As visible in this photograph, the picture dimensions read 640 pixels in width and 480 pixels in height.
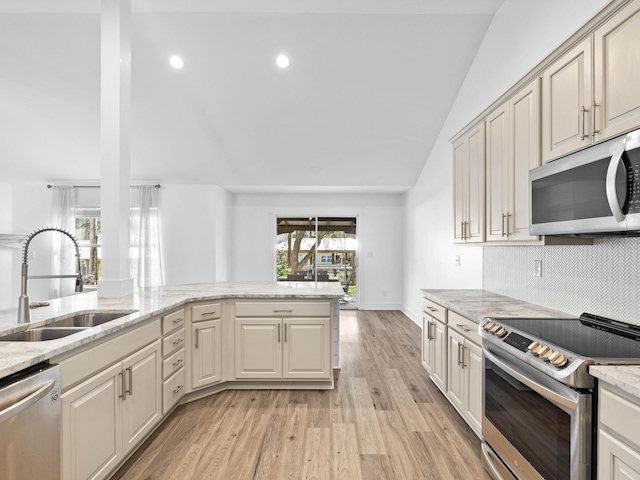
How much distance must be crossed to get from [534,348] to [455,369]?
3.83 ft

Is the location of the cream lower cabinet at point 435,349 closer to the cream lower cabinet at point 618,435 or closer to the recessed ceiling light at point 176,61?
the cream lower cabinet at point 618,435

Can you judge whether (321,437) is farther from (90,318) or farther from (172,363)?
(90,318)

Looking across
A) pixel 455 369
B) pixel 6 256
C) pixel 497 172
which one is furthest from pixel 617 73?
pixel 6 256

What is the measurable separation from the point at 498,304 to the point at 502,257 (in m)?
0.64

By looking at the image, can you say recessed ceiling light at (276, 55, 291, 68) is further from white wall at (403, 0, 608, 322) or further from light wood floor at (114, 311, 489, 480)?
light wood floor at (114, 311, 489, 480)

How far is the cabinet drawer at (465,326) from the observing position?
88.0 inches

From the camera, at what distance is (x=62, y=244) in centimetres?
594

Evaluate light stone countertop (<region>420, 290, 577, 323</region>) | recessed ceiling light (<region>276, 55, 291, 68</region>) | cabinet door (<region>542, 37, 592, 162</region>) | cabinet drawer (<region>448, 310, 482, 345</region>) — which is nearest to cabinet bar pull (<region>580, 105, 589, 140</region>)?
cabinet door (<region>542, 37, 592, 162</region>)

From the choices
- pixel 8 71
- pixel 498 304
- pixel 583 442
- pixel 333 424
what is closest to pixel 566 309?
pixel 498 304

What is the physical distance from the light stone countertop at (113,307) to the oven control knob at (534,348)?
172 cm

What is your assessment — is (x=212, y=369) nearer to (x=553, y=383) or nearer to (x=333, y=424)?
(x=333, y=424)

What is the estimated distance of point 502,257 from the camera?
3051mm

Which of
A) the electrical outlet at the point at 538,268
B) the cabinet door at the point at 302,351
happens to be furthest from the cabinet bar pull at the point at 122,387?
the electrical outlet at the point at 538,268

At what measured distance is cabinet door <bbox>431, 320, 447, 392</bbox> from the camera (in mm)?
2783
